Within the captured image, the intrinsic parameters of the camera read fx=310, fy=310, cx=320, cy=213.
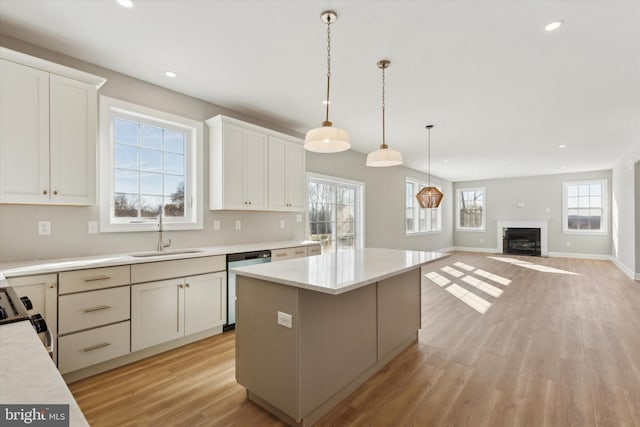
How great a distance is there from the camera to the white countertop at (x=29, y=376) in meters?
0.63

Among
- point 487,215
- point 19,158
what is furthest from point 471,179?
point 19,158

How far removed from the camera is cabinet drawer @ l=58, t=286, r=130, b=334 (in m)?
2.30

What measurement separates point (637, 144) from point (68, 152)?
27.9 ft

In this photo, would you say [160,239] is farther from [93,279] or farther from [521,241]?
[521,241]

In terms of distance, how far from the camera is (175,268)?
2.90m

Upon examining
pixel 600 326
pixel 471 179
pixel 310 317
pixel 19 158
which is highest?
pixel 471 179

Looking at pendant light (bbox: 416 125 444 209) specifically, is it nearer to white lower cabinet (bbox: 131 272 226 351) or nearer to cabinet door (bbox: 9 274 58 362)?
white lower cabinet (bbox: 131 272 226 351)

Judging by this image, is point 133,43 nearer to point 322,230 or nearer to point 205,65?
point 205,65

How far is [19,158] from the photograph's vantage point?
2.32m

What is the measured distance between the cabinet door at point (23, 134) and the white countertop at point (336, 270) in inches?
69.2

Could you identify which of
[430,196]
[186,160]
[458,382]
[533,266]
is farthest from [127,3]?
[533,266]

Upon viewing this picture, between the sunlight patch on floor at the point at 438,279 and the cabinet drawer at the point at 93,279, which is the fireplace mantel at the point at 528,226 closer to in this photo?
the sunlight patch on floor at the point at 438,279

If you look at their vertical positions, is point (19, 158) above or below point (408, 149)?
below

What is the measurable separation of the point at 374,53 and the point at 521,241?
995 cm
